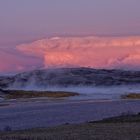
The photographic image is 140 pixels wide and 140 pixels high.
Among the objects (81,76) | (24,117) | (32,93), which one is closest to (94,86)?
(81,76)

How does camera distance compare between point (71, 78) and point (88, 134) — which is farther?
point (71, 78)

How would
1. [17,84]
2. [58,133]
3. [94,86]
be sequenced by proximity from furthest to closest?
1. [17,84]
2. [94,86]
3. [58,133]

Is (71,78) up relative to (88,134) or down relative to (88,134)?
up

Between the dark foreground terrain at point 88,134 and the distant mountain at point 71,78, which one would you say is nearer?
the dark foreground terrain at point 88,134

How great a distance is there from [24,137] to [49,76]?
129 metres

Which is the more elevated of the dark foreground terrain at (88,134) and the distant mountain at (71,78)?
the distant mountain at (71,78)

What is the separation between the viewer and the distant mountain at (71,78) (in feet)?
495

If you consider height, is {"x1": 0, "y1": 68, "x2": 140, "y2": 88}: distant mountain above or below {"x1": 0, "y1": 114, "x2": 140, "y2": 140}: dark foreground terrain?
above

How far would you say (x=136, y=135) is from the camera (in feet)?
117

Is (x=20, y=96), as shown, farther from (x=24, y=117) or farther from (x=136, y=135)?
(x=136, y=135)

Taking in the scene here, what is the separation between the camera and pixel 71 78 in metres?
157

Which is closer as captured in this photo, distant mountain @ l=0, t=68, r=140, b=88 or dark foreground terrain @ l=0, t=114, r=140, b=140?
dark foreground terrain @ l=0, t=114, r=140, b=140

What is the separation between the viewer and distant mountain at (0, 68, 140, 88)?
15075 centimetres

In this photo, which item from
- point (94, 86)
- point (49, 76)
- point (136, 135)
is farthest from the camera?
point (49, 76)
